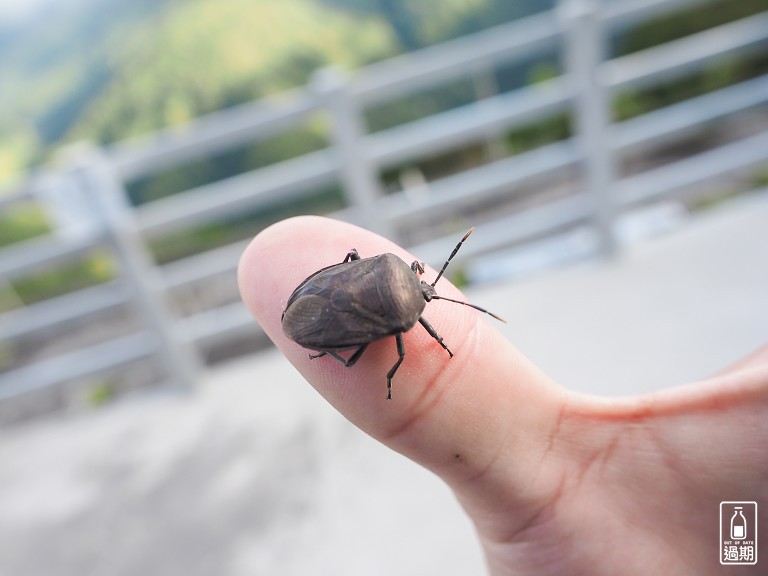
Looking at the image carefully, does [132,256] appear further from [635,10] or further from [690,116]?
[690,116]

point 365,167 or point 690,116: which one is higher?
point 690,116

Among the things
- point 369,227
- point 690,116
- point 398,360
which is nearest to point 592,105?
point 690,116

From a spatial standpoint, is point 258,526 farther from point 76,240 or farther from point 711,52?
point 711,52

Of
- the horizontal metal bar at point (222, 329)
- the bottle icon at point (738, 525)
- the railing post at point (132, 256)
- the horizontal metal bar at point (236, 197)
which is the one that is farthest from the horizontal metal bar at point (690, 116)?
the railing post at point (132, 256)

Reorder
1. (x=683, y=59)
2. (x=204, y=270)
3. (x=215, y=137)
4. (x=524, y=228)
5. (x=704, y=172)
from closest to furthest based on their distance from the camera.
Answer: (x=215, y=137), (x=204, y=270), (x=683, y=59), (x=524, y=228), (x=704, y=172)

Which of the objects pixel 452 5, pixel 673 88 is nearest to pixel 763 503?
pixel 452 5
